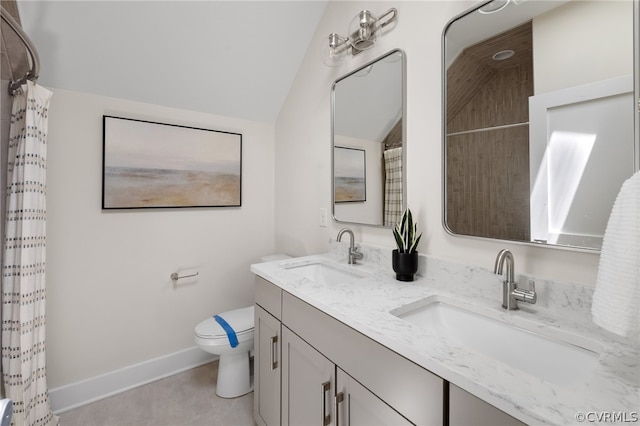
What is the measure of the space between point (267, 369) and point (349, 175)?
Answer: 3.75ft

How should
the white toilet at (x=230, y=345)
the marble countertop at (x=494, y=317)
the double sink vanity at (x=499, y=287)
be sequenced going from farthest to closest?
the white toilet at (x=230, y=345)
the double sink vanity at (x=499, y=287)
the marble countertop at (x=494, y=317)

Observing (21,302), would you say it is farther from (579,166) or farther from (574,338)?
(579,166)

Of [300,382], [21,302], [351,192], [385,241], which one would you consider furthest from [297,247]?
[21,302]

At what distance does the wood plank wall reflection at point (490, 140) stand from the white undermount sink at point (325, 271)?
1.80 feet

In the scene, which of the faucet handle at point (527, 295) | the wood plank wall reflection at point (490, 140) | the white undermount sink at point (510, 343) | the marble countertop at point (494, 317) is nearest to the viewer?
the marble countertop at point (494, 317)

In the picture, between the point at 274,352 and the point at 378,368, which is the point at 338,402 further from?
the point at 274,352

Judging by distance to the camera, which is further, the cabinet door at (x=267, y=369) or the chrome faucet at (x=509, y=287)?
the cabinet door at (x=267, y=369)

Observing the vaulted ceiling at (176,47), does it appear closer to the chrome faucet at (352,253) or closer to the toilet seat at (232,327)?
the chrome faucet at (352,253)

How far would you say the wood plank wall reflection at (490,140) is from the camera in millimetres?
1022

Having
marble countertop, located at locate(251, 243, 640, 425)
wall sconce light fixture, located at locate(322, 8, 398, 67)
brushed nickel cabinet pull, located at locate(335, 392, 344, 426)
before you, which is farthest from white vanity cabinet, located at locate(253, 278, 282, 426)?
wall sconce light fixture, located at locate(322, 8, 398, 67)

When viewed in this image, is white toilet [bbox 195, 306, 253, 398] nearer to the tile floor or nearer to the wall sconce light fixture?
the tile floor

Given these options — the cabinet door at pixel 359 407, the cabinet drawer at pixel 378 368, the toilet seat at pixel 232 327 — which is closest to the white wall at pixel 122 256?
the toilet seat at pixel 232 327

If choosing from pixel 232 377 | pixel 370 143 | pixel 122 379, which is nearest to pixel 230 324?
pixel 232 377

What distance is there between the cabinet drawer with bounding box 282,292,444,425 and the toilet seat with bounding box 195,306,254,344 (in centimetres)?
77
